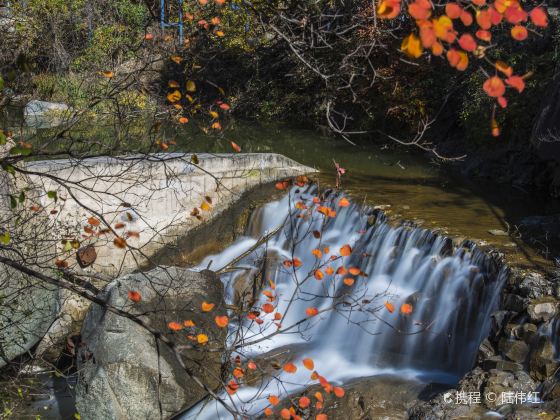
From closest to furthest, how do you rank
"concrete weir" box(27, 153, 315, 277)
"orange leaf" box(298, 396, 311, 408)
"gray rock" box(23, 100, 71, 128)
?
"orange leaf" box(298, 396, 311, 408) → "concrete weir" box(27, 153, 315, 277) → "gray rock" box(23, 100, 71, 128)

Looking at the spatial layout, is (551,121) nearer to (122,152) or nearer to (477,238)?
(477,238)

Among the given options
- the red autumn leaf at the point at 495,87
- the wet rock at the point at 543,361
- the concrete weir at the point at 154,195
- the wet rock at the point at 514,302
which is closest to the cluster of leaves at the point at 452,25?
the red autumn leaf at the point at 495,87

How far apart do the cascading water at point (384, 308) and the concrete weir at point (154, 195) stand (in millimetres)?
1237

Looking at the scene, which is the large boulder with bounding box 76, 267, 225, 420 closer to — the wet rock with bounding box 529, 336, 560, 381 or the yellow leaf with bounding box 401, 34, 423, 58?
the wet rock with bounding box 529, 336, 560, 381

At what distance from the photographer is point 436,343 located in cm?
690

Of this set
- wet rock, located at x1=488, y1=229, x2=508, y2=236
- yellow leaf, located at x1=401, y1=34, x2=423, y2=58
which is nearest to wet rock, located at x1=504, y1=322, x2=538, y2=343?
wet rock, located at x1=488, y1=229, x2=508, y2=236

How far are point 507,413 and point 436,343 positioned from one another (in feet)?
5.95

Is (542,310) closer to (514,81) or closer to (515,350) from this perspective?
(515,350)

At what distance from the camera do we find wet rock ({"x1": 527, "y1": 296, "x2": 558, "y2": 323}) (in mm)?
5837

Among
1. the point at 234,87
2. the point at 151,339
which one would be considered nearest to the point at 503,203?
the point at 151,339

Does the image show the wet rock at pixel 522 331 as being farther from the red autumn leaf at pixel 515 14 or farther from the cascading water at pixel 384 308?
the red autumn leaf at pixel 515 14

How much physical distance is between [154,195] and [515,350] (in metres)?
5.12

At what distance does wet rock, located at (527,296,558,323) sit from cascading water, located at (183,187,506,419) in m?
0.67

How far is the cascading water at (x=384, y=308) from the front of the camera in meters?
6.70
